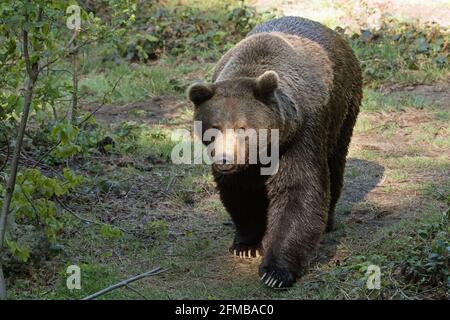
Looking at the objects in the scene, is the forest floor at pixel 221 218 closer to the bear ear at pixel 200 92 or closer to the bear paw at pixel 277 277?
the bear paw at pixel 277 277

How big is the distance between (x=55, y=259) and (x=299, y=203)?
2.07 meters

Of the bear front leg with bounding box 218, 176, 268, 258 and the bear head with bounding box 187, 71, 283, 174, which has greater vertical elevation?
the bear head with bounding box 187, 71, 283, 174

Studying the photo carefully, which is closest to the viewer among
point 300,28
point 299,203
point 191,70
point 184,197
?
point 299,203

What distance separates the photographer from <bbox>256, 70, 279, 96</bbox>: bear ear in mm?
6438

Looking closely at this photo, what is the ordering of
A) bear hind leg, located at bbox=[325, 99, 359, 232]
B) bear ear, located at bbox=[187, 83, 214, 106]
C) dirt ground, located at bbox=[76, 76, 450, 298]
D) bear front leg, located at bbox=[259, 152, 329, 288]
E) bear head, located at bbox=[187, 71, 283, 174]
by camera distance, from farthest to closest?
bear hind leg, located at bbox=[325, 99, 359, 232] < dirt ground, located at bbox=[76, 76, 450, 298] < bear front leg, located at bbox=[259, 152, 329, 288] < bear ear, located at bbox=[187, 83, 214, 106] < bear head, located at bbox=[187, 71, 283, 174]

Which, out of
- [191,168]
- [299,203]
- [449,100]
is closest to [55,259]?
[299,203]

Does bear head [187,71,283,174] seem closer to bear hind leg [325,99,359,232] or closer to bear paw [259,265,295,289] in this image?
bear paw [259,265,295,289]

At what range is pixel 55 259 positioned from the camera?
6922 mm

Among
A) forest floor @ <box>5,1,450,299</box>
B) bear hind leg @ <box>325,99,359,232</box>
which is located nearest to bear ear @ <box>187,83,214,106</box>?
forest floor @ <box>5,1,450,299</box>

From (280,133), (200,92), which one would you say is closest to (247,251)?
(280,133)


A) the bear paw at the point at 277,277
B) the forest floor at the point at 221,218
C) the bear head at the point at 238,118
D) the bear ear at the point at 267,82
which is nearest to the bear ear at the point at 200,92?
the bear head at the point at 238,118

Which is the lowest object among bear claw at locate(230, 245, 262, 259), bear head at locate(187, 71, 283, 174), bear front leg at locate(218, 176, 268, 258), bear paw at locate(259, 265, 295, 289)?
bear paw at locate(259, 265, 295, 289)
